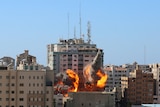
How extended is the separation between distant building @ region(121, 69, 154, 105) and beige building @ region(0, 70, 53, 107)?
1828cm

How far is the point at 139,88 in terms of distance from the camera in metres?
65.6

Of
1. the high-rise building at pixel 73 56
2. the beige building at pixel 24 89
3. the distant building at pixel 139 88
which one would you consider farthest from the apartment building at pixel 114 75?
the beige building at pixel 24 89

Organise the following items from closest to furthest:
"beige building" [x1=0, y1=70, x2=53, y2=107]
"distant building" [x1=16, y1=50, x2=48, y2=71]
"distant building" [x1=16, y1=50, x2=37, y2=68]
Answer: "beige building" [x1=0, y1=70, x2=53, y2=107] → "distant building" [x1=16, y1=50, x2=48, y2=71] → "distant building" [x1=16, y1=50, x2=37, y2=68]

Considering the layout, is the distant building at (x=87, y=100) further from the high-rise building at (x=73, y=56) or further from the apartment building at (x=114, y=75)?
the apartment building at (x=114, y=75)

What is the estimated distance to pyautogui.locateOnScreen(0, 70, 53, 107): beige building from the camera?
48375 mm

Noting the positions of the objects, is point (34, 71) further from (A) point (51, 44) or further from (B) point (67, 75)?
(A) point (51, 44)

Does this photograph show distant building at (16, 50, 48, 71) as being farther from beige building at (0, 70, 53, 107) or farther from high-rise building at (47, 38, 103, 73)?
high-rise building at (47, 38, 103, 73)

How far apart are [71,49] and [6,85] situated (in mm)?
27830

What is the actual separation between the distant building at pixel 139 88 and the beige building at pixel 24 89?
60.0 feet

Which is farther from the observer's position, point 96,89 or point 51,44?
point 51,44

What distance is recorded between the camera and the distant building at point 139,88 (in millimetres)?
65375

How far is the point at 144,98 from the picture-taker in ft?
216

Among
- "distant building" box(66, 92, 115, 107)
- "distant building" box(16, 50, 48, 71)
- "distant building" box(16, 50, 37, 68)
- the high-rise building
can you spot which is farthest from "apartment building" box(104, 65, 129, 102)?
"distant building" box(66, 92, 115, 107)

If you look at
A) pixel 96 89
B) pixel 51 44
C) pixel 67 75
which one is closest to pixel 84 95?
pixel 96 89
